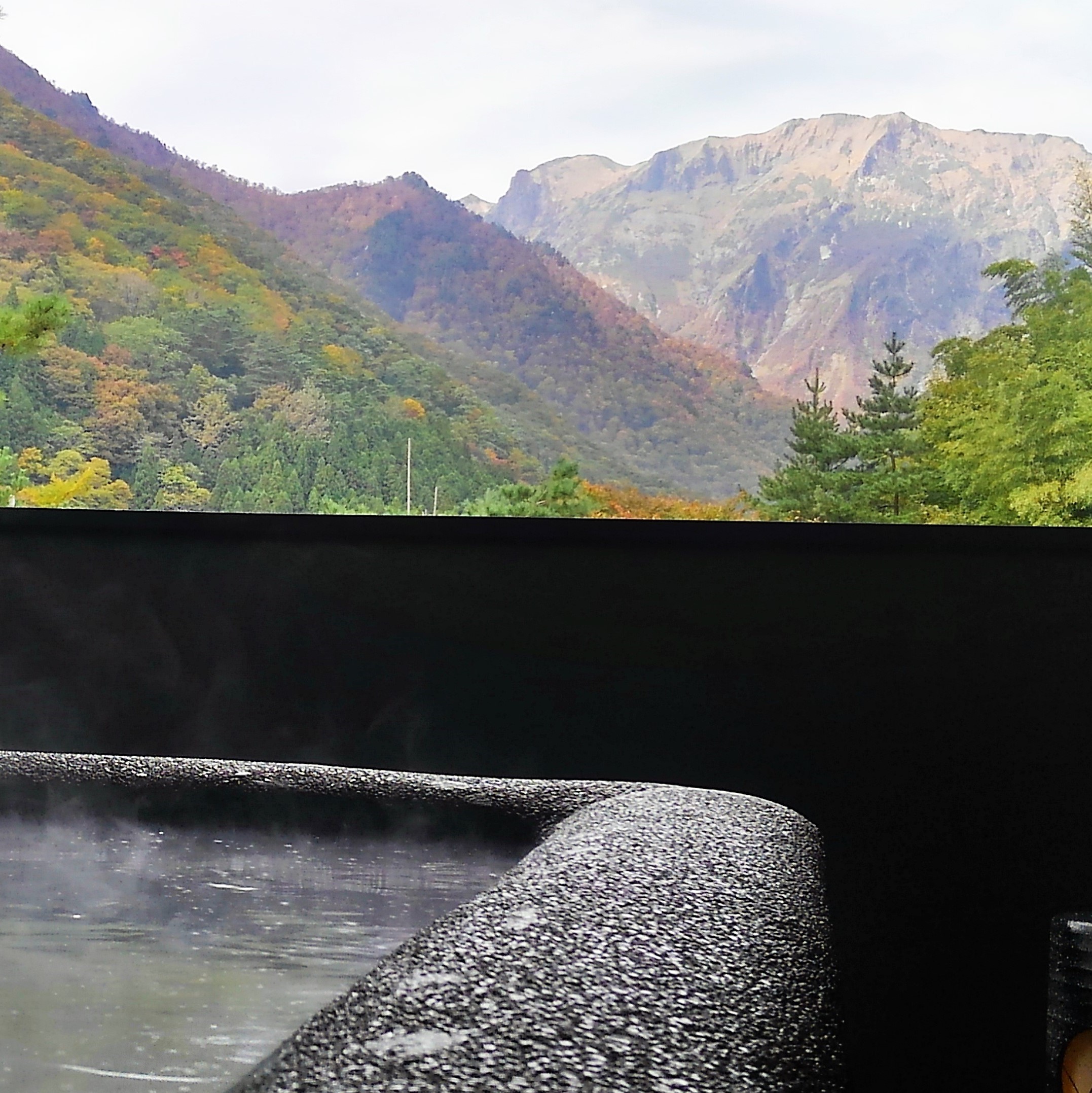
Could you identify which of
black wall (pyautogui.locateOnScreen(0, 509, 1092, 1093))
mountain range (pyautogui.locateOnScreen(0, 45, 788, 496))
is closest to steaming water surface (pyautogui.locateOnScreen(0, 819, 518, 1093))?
black wall (pyautogui.locateOnScreen(0, 509, 1092, 1093))

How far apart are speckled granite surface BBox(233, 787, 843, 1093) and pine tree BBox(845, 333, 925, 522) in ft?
5.91

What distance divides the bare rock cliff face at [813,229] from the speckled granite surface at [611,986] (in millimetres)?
2028

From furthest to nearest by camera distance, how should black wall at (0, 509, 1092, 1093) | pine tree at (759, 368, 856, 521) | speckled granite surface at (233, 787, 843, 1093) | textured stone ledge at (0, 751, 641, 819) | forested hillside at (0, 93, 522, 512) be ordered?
forested hillside at (0, 93, 522, 512)
pine tree at (759, 368, 856, 521)
black wall at (0, 509, 1092, 1093)
textured stone ledge at (0, 751, 641, 819)
speckled granite surface at (233, 787, 843, 1093)

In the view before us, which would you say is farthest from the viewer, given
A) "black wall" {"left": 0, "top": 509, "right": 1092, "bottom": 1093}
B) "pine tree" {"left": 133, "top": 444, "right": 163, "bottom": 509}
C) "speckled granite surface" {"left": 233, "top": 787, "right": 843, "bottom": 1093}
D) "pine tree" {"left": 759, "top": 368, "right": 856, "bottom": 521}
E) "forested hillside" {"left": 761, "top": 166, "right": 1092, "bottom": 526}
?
"pine tree" {"left": 133, "top": 444, "right": 163, "bottom": 509}

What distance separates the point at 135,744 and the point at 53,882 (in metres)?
1.18

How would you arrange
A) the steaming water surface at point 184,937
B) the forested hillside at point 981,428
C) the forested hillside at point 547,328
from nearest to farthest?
the steaming water surface at point 184,937 → the forested hillside at point 981,428 → the forested hillside at point 547,328

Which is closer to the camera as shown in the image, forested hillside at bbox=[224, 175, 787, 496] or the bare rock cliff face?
the bare rock cliff face

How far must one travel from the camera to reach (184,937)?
1.03 meters

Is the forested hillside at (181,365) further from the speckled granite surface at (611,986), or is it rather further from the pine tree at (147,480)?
the speckled granite surface at (611,986)

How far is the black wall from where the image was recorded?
6.66 feet

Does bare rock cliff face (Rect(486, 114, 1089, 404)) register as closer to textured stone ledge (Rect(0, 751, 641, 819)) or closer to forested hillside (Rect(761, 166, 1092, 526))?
forested hillside (Rect(761, 166, 1092, 526))

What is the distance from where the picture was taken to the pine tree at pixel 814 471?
2857 mm

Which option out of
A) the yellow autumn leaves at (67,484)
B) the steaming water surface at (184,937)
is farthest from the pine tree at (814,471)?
the yellow autumn leaves at (67,484)

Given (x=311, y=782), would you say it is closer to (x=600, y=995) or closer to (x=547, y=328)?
(x=600, y=995)
